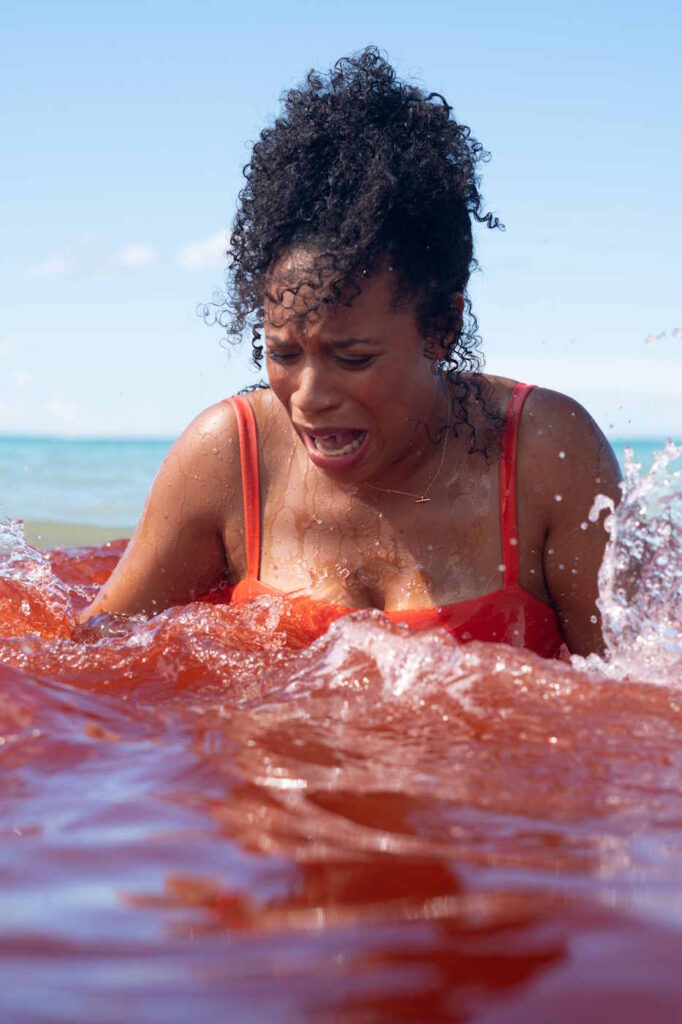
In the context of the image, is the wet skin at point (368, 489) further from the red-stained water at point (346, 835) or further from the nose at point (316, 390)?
the red-stained water at point (346, 835)

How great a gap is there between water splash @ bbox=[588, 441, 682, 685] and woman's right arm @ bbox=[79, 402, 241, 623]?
3.55 ft

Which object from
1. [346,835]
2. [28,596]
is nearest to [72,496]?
[28,596]

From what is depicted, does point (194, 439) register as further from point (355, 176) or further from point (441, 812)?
point (441, 812)

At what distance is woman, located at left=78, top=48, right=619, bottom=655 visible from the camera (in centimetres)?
319

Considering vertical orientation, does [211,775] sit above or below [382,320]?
below

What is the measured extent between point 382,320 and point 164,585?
108 centimetres

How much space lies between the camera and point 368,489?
356 cm

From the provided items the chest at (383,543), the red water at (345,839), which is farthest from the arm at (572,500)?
the red water at (345,839)

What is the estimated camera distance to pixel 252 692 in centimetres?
→ 270

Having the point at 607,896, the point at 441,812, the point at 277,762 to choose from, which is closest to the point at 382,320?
the point at 277,762

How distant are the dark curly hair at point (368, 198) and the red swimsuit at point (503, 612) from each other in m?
0.21

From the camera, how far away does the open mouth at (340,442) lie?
327cm

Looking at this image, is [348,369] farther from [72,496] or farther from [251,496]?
[72,496]

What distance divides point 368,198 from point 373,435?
2.00 ft
